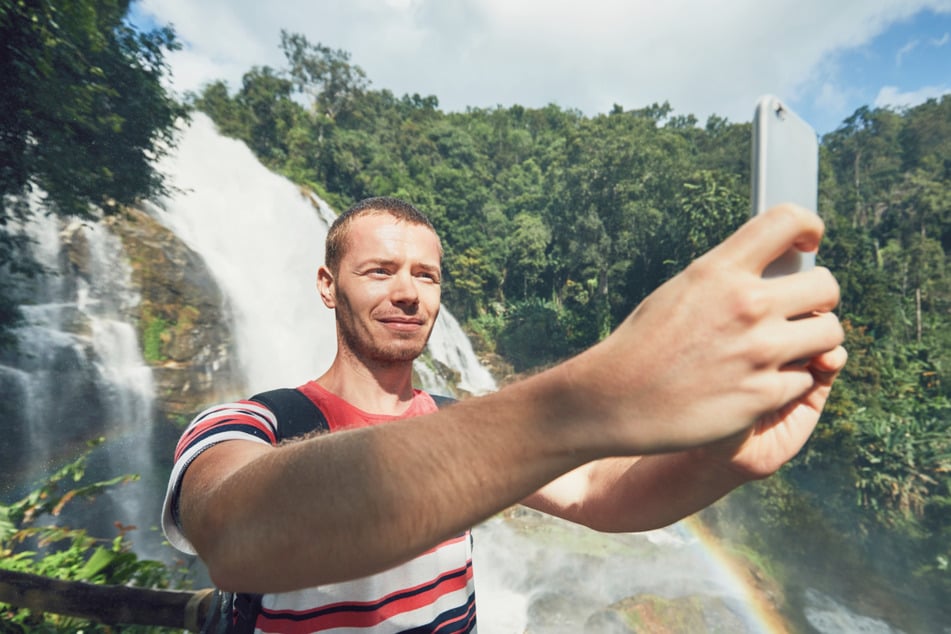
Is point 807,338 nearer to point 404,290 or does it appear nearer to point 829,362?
point 829,362

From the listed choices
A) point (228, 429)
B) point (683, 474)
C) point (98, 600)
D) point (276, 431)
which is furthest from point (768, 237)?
point (98, 600)

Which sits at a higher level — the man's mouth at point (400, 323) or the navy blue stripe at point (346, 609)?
the man's mouth at point (400, 323)

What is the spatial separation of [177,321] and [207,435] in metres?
11.8

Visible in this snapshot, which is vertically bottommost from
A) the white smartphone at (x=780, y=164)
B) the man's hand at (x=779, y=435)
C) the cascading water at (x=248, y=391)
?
the cascading water at (x=248, y=391)

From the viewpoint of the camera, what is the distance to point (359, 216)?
1562 millimetres

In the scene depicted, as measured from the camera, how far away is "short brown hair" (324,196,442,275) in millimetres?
1557

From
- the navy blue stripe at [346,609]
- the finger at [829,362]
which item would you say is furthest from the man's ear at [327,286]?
the finger at [829,362]

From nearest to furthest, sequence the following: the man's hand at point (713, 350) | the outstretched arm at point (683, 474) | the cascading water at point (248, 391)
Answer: the man's hand at point (713, 350) < the outstretched arm at point (683, 474) < the cascading water at point (248, 391)

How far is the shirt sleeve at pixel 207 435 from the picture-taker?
0.87m

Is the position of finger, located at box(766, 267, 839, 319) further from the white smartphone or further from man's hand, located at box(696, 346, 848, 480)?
man's hand, located at box(696, 346, 848, 480)

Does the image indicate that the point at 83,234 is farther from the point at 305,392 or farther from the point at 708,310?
the point at 708,310

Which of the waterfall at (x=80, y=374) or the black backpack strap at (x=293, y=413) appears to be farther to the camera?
the waterfall at (x=80, y=374)

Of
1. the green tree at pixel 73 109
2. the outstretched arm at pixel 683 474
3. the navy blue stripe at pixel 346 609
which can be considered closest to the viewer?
the outstretched arm at pixel 683 474

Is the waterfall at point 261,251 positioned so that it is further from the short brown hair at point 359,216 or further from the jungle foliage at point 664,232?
the short brown hair at point 359,216
